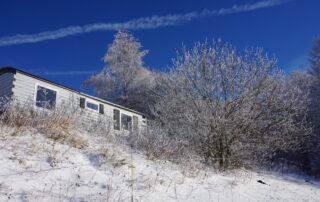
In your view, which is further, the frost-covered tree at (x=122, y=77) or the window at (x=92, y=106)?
the frost-covered tree at (x=122, y=77)

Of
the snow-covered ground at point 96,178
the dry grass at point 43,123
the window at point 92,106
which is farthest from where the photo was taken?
the window at point 92,106

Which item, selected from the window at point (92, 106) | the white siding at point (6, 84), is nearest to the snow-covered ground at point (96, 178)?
the white siding at point (6, 84)

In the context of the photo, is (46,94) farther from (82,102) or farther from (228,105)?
(228,105)

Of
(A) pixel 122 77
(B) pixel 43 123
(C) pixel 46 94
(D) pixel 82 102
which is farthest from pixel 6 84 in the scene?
(A) pixel 122 77

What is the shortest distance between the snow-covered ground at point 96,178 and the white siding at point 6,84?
18.8ft

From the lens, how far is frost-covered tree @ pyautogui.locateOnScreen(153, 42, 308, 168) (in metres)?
6.77

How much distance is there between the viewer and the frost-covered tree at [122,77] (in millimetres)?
18805

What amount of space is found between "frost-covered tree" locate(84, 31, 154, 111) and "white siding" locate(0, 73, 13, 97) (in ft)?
31.7

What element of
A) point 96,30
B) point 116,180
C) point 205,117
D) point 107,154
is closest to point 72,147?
point 107,154

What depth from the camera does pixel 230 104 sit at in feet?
22.6

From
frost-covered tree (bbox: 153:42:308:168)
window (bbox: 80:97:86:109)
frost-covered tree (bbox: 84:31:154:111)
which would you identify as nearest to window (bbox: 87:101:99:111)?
window (bbox: 80:97:86:109)

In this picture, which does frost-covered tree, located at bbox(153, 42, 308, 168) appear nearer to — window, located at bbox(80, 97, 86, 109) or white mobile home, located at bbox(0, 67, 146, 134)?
white mobile home, located at bbox(0, 67, 146, 134)

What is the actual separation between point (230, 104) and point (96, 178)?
477 centimetres

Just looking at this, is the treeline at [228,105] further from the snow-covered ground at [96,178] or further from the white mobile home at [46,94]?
the snow-covered ground at [96,178]
